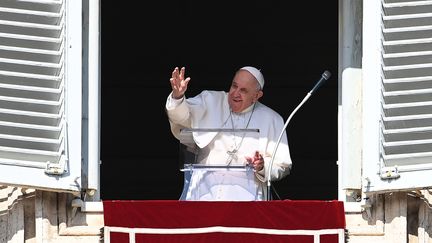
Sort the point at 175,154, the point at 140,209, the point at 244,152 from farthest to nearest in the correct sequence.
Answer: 1. the point at 175,154
2. the point at 244,152
3. the point at 140,209

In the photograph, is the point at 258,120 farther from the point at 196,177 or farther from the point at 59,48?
the point at 59,48

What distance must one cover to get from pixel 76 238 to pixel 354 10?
1.36m

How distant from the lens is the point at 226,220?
27.9 feet

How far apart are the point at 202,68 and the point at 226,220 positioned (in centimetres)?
320

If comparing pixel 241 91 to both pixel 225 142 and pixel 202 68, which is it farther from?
pixel 202 68

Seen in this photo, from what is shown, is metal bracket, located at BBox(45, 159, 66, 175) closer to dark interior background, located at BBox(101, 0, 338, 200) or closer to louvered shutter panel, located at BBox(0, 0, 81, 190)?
louvered shutter panel, located at BBox(0, 0, 81, 190)

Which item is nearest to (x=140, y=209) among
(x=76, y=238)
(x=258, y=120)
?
(x=76, y=238)

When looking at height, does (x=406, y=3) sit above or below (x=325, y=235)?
above

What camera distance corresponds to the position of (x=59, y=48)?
8.59 metres

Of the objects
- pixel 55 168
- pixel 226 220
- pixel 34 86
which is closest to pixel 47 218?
pixel 55 168

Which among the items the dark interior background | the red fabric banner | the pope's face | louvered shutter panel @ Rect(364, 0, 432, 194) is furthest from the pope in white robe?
the dark interior background

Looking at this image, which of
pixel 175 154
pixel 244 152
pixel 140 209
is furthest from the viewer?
pixel 175 154

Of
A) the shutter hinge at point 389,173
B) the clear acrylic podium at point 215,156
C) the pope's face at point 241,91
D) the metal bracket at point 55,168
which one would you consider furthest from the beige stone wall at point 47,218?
the shutter hinge at point 389,173

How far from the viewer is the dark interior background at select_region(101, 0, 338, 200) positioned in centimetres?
1155
